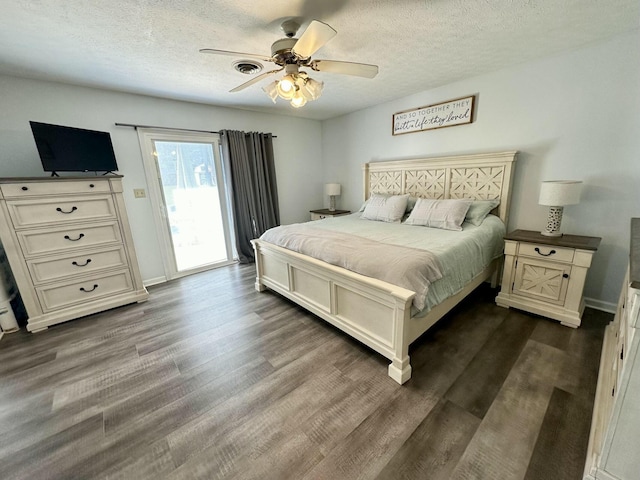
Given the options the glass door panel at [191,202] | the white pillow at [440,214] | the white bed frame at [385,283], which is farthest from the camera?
the glass door panel at [191,202]

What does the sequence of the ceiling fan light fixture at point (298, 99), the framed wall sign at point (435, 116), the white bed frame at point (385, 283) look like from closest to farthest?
the white bed frame at point (385, 283), the ceiling fan light fixture at point (298, 99), the framed wall sign at point (435, 116)

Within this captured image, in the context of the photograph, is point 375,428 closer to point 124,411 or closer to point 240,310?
point 124,411

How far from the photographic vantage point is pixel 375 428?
55.1 inches

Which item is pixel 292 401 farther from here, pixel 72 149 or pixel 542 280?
pixel 72 149

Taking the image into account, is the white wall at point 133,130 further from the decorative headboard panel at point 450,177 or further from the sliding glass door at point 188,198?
the decorative headboard panel at point 450,177

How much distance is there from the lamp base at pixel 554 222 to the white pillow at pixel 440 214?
69 cm

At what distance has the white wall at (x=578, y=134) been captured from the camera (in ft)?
7.07

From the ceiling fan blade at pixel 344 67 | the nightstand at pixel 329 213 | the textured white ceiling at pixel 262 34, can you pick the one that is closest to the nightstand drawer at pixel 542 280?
the textured white ceiling at pixel 262 34

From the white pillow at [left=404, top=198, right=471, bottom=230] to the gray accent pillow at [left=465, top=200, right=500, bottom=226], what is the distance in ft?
0.28

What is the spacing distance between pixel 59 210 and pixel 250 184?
2210 mm

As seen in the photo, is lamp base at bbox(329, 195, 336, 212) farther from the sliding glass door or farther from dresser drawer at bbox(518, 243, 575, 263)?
dresser drawer at bbox(518, 243, 575, 263)

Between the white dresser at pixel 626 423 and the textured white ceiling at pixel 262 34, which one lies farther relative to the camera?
the textured white ceiling at pixel 262 34

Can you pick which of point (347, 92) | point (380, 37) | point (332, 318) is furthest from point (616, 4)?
point (332, 318)

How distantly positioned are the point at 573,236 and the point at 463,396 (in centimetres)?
197
